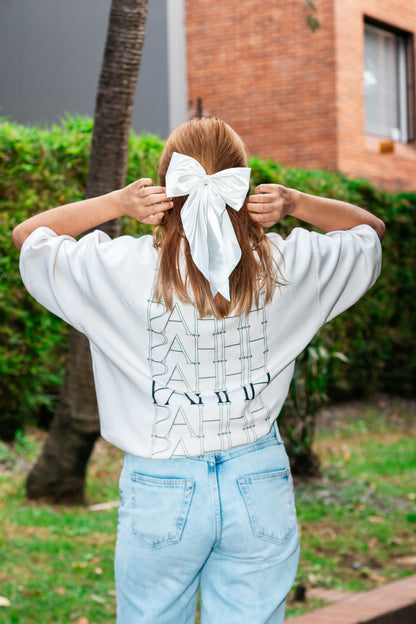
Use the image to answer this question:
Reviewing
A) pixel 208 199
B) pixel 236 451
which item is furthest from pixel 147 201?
pixel 236 451

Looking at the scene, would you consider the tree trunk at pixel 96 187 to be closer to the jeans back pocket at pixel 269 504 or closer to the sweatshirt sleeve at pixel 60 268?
the sweatshirt sleeve at pixel 60 268

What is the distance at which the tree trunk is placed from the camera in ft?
16.0

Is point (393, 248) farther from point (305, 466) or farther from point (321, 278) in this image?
point (321, 278)

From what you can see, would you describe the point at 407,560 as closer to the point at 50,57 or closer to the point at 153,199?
the point at 153,199

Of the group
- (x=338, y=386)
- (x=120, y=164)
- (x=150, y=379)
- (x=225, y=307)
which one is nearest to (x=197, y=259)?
(x=225, y=307)

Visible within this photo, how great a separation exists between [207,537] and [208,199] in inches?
31.8

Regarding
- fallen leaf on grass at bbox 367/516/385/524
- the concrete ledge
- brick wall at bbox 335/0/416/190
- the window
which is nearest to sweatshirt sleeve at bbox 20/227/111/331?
the concrete ledge

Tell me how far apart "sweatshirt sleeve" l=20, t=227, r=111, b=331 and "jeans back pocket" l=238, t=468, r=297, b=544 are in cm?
59

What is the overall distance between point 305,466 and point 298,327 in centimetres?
455

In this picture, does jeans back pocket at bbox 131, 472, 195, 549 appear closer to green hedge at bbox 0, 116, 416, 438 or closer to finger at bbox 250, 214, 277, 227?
finger at bbox 250, 214, 277, 227

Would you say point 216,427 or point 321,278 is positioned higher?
point 321,278

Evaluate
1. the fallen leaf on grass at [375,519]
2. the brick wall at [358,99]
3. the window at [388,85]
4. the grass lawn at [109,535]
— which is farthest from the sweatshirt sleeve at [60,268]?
the window at [388,85]

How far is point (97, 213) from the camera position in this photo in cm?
217

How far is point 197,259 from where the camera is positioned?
194 cm
